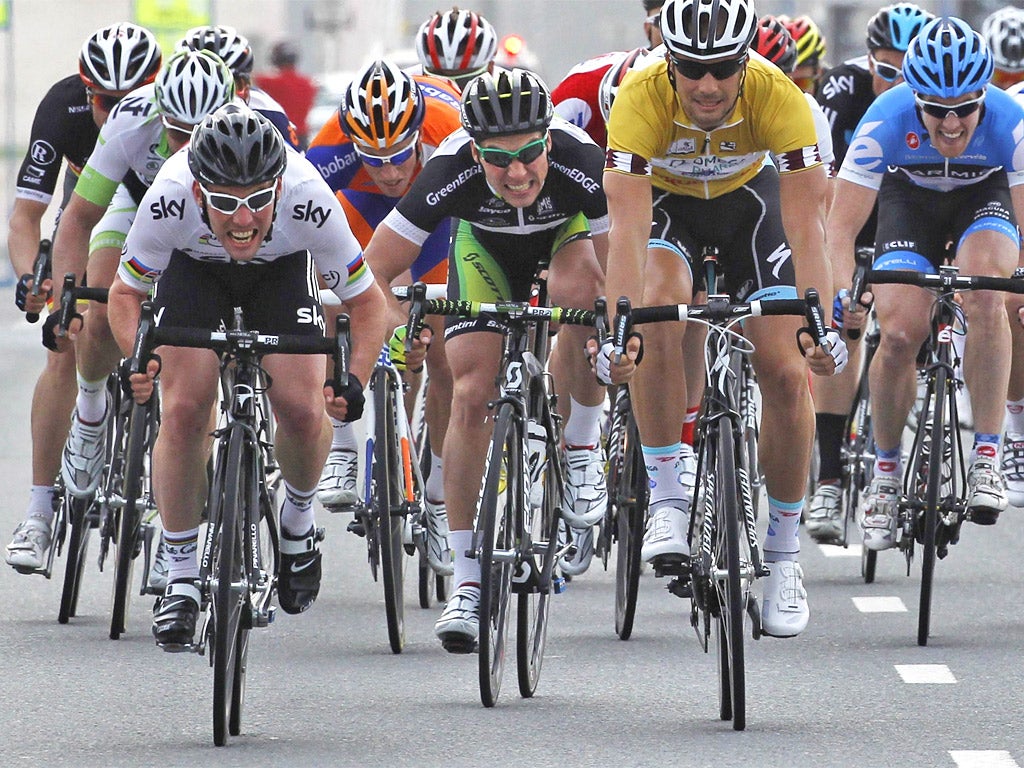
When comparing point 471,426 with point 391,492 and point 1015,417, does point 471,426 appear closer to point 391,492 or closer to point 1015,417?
point 391,492

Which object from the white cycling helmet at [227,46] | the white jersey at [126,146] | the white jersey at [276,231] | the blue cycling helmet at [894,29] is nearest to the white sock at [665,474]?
the white jersey at [276,231]

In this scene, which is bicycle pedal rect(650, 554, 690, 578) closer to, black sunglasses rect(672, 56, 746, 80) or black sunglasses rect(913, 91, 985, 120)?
black sunglasses rect(672, 56, 746, 80)

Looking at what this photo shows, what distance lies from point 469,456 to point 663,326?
0.78 meters

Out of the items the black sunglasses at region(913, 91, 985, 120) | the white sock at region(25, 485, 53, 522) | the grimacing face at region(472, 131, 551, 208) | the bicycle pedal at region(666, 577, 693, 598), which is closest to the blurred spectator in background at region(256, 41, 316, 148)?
the white sock at region(25, 485, 53, 522)

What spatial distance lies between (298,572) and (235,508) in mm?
1056

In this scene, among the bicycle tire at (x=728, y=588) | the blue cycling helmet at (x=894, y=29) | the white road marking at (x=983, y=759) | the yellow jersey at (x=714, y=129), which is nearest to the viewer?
the white road marking at (x=983, y=759)

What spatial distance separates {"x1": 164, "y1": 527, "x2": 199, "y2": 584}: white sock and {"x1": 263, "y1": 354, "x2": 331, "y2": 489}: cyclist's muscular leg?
461mm

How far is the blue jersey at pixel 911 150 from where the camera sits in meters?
8.84

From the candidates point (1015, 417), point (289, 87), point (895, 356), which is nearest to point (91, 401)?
point (895, 356)

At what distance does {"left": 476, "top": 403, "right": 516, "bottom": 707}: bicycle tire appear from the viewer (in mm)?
6855

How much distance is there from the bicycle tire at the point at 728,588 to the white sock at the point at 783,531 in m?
0.47

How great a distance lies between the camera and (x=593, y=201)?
7.88 meters

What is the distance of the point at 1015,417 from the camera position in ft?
31.0

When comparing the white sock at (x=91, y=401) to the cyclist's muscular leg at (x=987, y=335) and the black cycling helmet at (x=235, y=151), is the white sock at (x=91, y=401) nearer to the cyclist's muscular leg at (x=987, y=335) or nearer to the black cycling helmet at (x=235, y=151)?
the black cycling helmet at (x=235, y=151)
